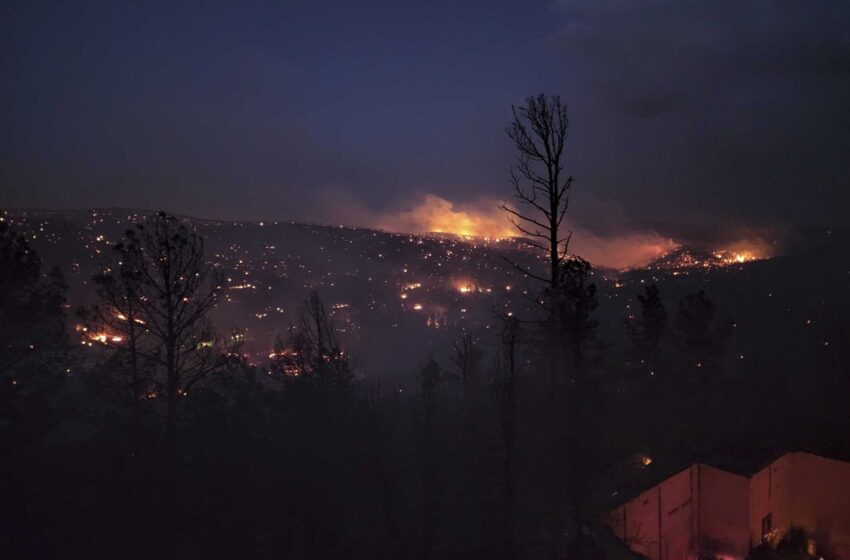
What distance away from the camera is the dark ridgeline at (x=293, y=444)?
8.64 metres

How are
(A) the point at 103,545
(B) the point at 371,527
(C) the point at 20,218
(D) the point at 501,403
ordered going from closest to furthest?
(A) the point at 103,545 → (D) the point at 501,403 → (B) the point at 371,527 → (C) the point at 20,218

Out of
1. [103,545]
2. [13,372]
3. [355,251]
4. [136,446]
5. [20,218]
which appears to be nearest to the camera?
[103,545]

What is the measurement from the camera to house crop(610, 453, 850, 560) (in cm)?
1464

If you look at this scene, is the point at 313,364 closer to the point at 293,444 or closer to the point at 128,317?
the point at 293,444

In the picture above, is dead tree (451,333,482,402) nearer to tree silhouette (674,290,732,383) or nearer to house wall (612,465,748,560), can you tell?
tree silhouette (674,290,732,383)

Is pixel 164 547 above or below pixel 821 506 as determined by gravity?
above

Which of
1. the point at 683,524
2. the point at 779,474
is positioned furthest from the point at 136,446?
the point at 779,474

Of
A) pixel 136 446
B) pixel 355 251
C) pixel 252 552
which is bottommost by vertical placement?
pixel 252 552

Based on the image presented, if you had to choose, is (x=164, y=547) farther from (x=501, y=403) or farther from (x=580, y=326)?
(x=580, y=326)

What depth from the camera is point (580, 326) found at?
12258 millimetres

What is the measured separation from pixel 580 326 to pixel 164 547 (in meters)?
9.48

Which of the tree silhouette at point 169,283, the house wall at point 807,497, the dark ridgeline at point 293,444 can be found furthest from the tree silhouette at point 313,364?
the house wall at point 807,497

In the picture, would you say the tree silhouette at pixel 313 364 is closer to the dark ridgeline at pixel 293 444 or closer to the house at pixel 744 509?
the dark ridgeline at pixel 293 444

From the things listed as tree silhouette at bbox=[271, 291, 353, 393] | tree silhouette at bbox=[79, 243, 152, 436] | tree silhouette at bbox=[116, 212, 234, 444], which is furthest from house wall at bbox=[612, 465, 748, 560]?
tree silhouette at bbox=[79, 243, 152, 436]
